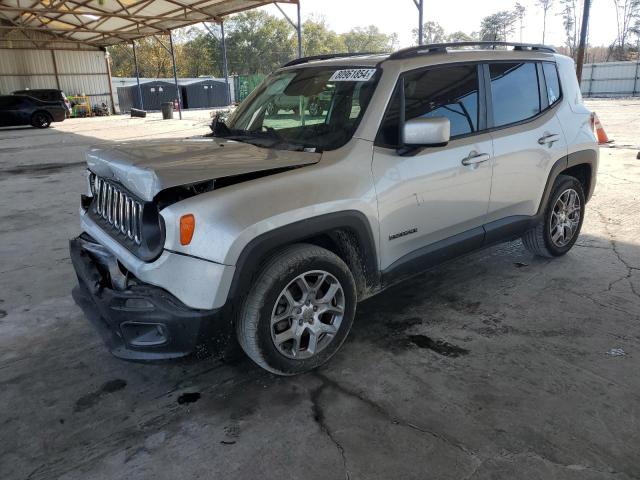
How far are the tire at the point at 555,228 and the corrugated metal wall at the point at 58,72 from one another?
3601cm

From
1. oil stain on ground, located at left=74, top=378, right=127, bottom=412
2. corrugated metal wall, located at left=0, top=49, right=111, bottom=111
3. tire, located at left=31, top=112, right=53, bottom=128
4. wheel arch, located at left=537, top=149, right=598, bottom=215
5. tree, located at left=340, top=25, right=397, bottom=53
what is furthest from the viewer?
tree, located at left=340, top=25, right=397, bottom=53

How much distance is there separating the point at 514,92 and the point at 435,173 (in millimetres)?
1271

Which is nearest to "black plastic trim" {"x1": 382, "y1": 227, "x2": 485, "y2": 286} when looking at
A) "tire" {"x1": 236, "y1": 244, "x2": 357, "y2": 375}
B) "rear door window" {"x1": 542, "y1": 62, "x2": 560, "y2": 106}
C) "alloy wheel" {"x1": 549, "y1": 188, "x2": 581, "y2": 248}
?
"tire" {"x1": 236, "y1": 244, "x2": 357, "y2": 375}

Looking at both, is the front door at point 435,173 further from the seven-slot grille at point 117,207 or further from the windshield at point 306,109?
the seven-slot grille at point 117,207

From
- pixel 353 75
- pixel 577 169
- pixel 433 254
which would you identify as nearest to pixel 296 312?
pixel 433 254

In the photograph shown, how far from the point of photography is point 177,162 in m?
2.71

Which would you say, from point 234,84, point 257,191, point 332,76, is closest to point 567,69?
point 332,76

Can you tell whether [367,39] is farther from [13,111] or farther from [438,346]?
[438,346]

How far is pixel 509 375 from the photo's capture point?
2.96 meters

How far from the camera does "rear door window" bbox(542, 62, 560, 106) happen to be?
169 inches

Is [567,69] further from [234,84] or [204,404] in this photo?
[234,84]

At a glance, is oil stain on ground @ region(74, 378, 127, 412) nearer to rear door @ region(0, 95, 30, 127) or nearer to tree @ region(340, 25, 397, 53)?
rear door @ region(0, 95, 30, 127)

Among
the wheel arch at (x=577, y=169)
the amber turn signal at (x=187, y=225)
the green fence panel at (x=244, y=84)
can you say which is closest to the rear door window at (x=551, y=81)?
the wheel arch at (x=577, y=169)

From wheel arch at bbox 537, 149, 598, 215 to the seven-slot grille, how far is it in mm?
3268
